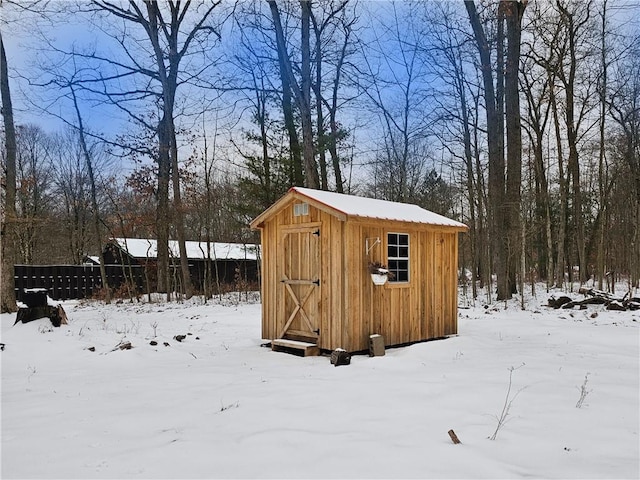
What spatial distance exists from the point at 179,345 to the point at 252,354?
1.43 metres

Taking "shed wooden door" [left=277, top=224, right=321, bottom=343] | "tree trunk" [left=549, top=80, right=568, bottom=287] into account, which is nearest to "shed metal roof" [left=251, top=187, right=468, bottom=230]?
"shed wooden door" [left=277, top=224, right=321, bottom=343]

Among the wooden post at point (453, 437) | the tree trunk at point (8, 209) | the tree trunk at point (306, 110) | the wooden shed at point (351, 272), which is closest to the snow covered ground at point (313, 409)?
the wooden post at point (453, 437)

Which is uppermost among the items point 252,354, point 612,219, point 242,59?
Answer: point 242,59

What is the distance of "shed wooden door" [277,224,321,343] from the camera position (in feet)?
22.1

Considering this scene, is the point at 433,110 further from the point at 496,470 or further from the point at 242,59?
the point at 496,470

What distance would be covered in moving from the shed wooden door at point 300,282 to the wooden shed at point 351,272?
2 cm

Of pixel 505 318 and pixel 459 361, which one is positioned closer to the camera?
pixel 459 361

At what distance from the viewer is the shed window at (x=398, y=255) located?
7.04 metres

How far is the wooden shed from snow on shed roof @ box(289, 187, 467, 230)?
2 cm

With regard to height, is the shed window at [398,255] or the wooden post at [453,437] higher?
the shed window at [398,255]

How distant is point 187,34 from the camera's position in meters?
15.6

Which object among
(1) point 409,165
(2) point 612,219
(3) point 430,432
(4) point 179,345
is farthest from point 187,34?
(2) point 612,219

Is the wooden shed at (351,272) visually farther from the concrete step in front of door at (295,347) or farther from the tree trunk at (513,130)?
the tree trunk at (513,130)

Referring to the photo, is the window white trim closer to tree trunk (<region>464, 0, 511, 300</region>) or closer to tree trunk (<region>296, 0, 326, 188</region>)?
tree trunk (<region>464, 0, 511, 300</region>)
